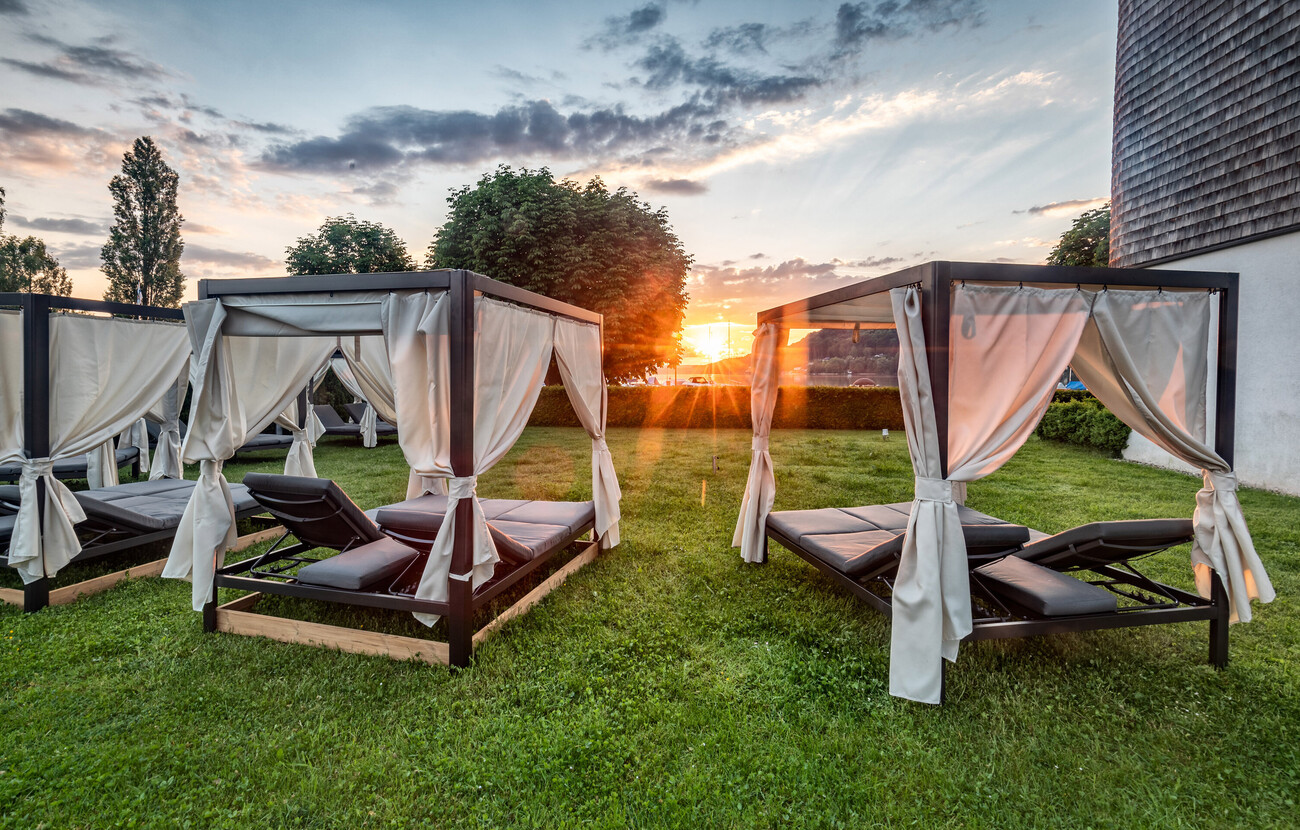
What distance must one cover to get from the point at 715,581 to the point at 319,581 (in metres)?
2.99

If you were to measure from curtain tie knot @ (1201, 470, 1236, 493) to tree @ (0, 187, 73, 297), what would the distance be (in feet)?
109

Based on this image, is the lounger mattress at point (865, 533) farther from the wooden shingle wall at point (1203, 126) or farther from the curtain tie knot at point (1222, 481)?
the wooden shingle wall at point (1203, 126)

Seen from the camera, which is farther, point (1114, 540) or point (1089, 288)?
point (1089, 288)

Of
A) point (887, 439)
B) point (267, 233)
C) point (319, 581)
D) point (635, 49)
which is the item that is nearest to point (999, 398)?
point (319, 581)

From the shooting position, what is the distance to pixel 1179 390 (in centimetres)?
328

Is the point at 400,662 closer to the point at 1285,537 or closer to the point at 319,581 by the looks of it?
the point at 319,581

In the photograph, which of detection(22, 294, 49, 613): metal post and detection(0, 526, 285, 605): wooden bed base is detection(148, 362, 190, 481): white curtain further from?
detection(22, 294, 49, 613): metal post

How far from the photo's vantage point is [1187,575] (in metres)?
4.71

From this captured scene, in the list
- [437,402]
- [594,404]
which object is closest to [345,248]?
→ [594,404]

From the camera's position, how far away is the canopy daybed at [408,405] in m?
3.26

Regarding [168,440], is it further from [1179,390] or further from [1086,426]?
[1086,426]

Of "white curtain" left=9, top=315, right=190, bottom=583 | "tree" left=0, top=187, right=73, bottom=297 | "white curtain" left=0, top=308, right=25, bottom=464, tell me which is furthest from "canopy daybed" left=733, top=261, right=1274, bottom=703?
"tree" left=0, top=187, right=73, bottom=297

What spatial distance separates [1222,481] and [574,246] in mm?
15428

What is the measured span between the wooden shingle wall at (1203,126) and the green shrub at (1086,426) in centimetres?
336
